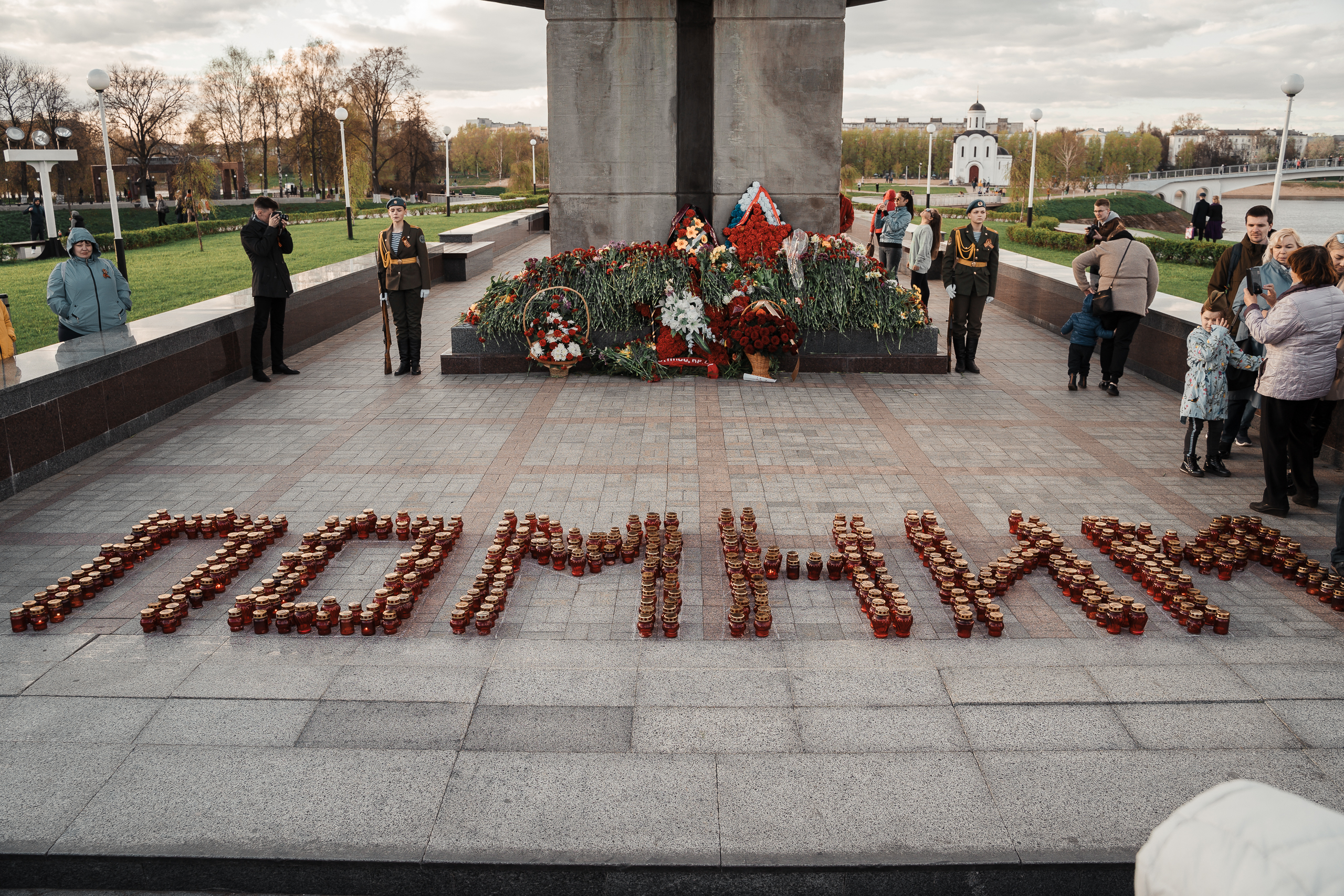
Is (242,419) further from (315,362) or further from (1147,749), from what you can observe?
(1147,749)

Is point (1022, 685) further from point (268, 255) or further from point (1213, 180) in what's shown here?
point (1213, 180)

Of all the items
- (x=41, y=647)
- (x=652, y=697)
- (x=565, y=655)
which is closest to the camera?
(x=652, y=697)

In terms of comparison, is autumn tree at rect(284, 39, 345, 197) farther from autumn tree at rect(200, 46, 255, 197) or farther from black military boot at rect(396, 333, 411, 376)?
black military boot at rect(396, 333, 411, 376)

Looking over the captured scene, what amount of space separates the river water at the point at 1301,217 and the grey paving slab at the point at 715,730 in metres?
37.5

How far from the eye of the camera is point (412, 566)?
5781 millimetres

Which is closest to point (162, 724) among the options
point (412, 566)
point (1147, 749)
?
point (412, 566)

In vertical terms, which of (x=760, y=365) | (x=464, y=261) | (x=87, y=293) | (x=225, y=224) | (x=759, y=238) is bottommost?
(x=760, y=365)

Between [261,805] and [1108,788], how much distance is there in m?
3.33

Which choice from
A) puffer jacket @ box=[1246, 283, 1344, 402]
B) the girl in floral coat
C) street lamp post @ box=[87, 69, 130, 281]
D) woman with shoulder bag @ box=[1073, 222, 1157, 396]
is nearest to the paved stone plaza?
the girl in floral coat

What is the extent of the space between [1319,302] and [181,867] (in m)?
7.14

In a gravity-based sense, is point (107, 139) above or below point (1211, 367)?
above

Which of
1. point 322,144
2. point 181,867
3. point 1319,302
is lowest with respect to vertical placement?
point 181,867

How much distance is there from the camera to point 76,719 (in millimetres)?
4297

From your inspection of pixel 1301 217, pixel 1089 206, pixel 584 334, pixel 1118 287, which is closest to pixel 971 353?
pixel 1118 287
